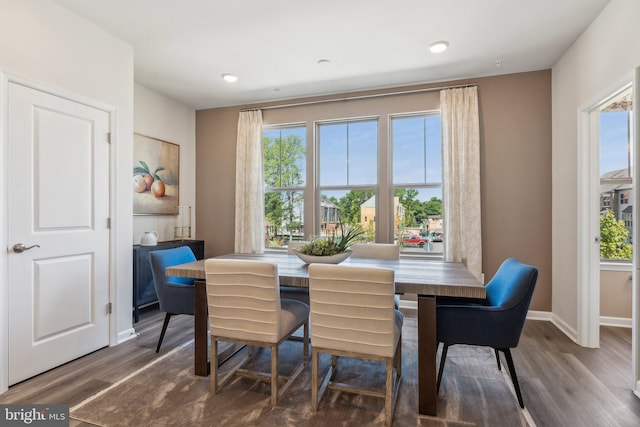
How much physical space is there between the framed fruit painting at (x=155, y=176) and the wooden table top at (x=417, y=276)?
2.02 m

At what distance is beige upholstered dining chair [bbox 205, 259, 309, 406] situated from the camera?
194cm

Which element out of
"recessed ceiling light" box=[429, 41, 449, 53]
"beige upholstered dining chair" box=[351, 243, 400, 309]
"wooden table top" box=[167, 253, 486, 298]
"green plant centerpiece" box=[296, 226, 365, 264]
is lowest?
"wooden table top" box=[167, 253, 486, 298]

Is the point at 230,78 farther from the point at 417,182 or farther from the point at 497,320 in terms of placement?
the point at 497,320

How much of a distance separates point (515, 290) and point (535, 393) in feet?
2.62

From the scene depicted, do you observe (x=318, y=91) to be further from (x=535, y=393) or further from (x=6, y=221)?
(x=535, y=393)

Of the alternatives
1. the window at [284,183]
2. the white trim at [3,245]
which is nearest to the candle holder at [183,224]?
the window at [284,183]

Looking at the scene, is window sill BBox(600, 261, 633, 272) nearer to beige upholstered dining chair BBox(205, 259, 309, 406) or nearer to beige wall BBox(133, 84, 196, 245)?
beige upholstered dining chair BBox(205, 259, 309, 406)

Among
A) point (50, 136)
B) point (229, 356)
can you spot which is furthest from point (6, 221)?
point (229, 356)

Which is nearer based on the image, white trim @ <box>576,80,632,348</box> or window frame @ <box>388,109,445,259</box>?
white trim @ <box>576,80,632,348</box>

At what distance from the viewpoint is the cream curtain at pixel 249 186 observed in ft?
14.5

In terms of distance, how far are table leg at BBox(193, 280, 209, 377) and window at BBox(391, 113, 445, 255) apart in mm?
2537

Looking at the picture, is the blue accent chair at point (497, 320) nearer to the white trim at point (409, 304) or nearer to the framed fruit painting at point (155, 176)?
the white trim at point (409, 304)

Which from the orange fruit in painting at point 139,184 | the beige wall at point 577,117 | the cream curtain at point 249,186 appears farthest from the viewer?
the cream curtain at point 249,186

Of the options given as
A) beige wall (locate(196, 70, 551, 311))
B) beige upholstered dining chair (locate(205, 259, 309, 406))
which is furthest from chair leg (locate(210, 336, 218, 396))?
beige wall (locate(196, 70, 551, 311))
